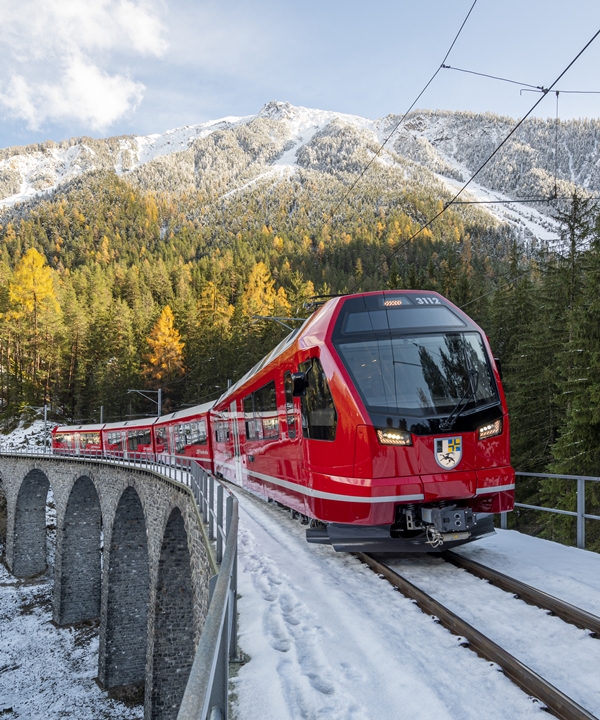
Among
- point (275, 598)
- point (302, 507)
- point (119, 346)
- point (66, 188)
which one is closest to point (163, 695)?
point (302, 507)

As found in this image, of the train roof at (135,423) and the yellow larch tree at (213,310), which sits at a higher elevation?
the yellow larch tree at (213,310)

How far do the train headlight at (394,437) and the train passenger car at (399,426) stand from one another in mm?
12

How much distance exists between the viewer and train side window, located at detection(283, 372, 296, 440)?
8.90m

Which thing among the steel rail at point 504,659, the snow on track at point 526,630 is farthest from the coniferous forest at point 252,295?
the steel rail at point 504,659

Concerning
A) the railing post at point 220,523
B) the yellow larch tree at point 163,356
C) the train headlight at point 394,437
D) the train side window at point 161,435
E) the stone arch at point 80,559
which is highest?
the yellow larch tree at point 163,356

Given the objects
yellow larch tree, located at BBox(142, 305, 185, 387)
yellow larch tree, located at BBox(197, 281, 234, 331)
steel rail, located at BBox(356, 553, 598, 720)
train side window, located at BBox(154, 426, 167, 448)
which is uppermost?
yellow larch tree, located at BBox(197, 281, 234, 331)

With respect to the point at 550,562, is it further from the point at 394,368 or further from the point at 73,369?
the point at 73,369

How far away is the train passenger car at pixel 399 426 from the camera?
6.68 m

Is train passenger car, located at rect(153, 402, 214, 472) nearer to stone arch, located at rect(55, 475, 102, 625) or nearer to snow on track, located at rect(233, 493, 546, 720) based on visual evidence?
stone arch, located at rect(55, 475, 102, 625)

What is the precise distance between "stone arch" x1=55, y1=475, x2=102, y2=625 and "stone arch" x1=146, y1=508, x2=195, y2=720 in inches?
564

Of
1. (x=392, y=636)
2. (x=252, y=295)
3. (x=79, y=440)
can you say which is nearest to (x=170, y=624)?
(x=392, y=636)

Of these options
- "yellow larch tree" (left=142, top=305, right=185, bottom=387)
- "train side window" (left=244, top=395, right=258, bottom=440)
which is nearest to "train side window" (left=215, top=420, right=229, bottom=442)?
"train side window" (left=244, top=395, right=258, bottom=440)

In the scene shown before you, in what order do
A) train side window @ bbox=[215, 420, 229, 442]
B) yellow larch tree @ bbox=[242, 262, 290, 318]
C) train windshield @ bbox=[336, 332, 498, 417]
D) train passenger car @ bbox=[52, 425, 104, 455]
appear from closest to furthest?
train windshield @ bbox=[336, 332, 498, 417]
train side window @ bbox=[215, 420, 229, 442]
train passenger car @ bbox=[52, 425, 104, 455]
yellow larch tree @ bbox=[242, 262, 290, 318]

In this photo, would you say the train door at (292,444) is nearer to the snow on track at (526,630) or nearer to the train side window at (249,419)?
the snow on track at (526,630)
